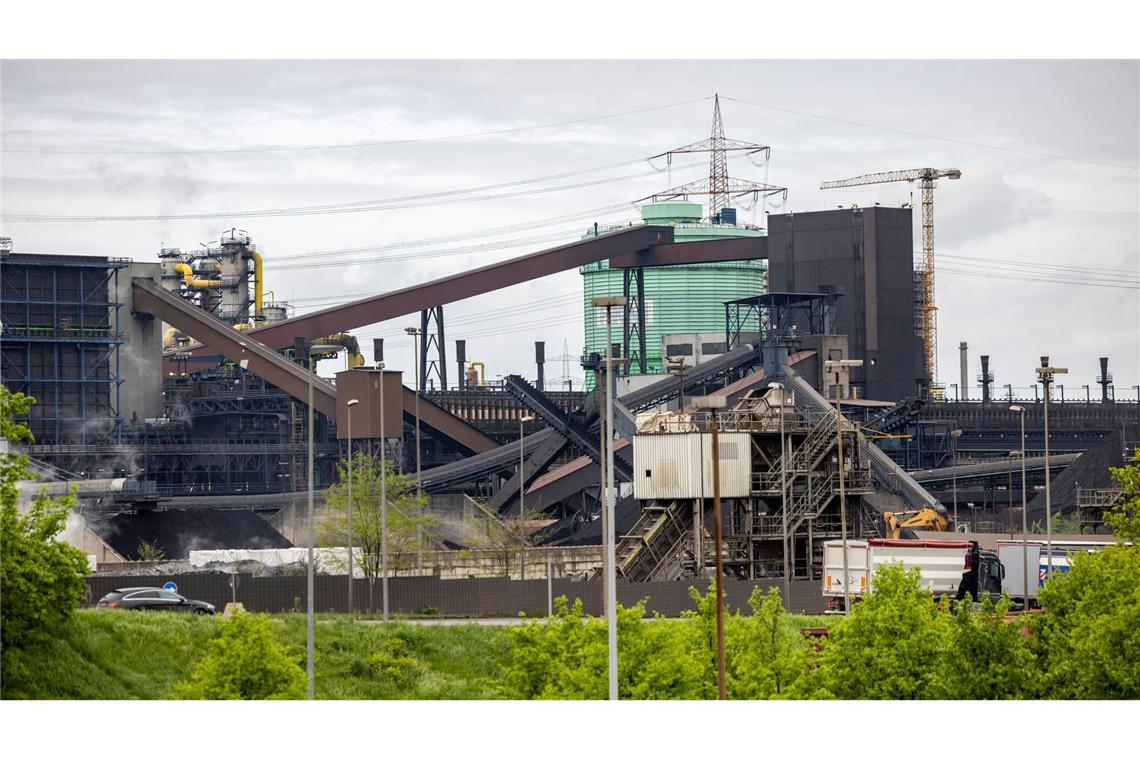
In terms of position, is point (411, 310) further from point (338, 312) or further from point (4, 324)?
point (4, 324)

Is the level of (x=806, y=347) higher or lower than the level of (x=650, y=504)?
higher

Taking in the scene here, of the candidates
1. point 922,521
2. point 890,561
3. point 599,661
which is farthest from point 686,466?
point 599,661

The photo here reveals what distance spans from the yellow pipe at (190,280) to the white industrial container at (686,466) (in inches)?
2720

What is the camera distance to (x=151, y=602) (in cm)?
4409

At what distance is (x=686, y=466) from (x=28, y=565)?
2746 centimetres

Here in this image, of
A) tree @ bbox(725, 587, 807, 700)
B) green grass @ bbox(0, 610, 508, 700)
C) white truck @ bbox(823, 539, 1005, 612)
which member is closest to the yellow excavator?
white truck @ bbox(823, 539, 1005, 612)

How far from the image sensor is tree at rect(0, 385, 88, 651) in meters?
32.2

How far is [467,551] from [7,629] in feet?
105

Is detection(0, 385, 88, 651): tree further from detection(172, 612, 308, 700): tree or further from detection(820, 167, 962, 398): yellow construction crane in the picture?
detection(820, 167, 962, 398): yellow construction crane

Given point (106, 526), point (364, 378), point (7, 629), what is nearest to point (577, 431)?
point (364, 378)

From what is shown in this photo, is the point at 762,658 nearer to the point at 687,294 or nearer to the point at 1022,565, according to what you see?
the point at 1022,565

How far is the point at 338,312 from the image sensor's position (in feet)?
297

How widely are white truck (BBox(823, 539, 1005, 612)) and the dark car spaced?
19.7 metres


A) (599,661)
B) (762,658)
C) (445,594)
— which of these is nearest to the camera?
(599,661)
